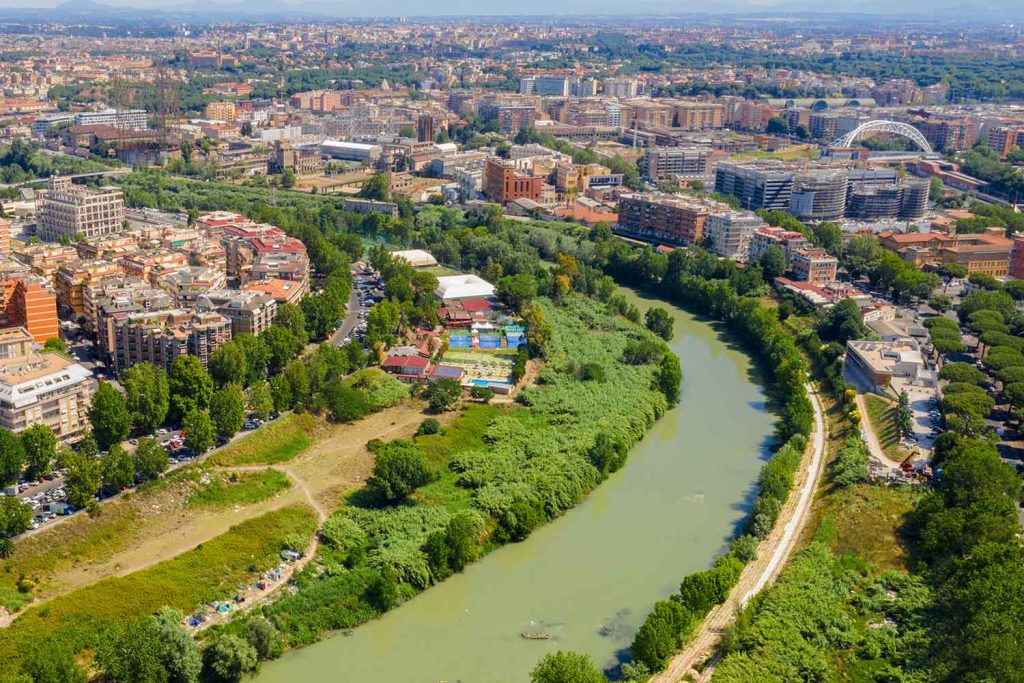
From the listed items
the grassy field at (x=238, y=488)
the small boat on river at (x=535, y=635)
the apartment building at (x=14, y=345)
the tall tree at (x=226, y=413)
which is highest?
the apartment building at (x=14, y=345)

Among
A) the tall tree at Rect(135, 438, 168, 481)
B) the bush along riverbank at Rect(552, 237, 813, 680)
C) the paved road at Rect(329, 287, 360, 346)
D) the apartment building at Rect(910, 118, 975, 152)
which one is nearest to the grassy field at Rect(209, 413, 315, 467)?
the tall tree at Rect(135, 438, 168, 481)

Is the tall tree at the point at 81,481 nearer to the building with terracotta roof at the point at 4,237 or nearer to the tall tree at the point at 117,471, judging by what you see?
the tall tree at the point at 117,471

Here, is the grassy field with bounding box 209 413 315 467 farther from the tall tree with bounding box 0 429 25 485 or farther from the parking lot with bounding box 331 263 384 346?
the parking lot with bounding box 331 263 384 346

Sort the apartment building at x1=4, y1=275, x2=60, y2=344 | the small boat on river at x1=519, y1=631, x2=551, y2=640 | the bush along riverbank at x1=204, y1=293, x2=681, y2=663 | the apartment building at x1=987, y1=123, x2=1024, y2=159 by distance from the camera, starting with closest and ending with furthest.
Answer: the small boat on river at x1=519, y1=631, x2=551, y2=640 → the bush along riverbank at x1=204, y1=293, x2=681, y2=663 → the apartment building at x1=4, y1=275, x2=60, y2=344 → the apartment building at x1=987, y1=123, x2=1024, y2=159

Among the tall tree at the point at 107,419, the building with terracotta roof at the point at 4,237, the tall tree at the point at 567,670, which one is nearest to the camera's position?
the tall tree at the point at 567,670

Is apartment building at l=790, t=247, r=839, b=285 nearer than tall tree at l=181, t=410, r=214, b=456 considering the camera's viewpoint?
No

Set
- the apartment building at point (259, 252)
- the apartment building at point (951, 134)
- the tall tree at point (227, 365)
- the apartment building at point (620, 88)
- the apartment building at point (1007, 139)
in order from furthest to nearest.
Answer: the apartment building at point (620, 88) → the apartment building at point (951, 134) → the apartment building at point (1007, 139) → the apartment building at point (259, 252) → the tall tree at point (227, 365)

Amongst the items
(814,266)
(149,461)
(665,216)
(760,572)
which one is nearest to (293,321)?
(149,461)


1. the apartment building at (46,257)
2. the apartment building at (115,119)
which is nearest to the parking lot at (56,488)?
the apartment building at (46,257)
